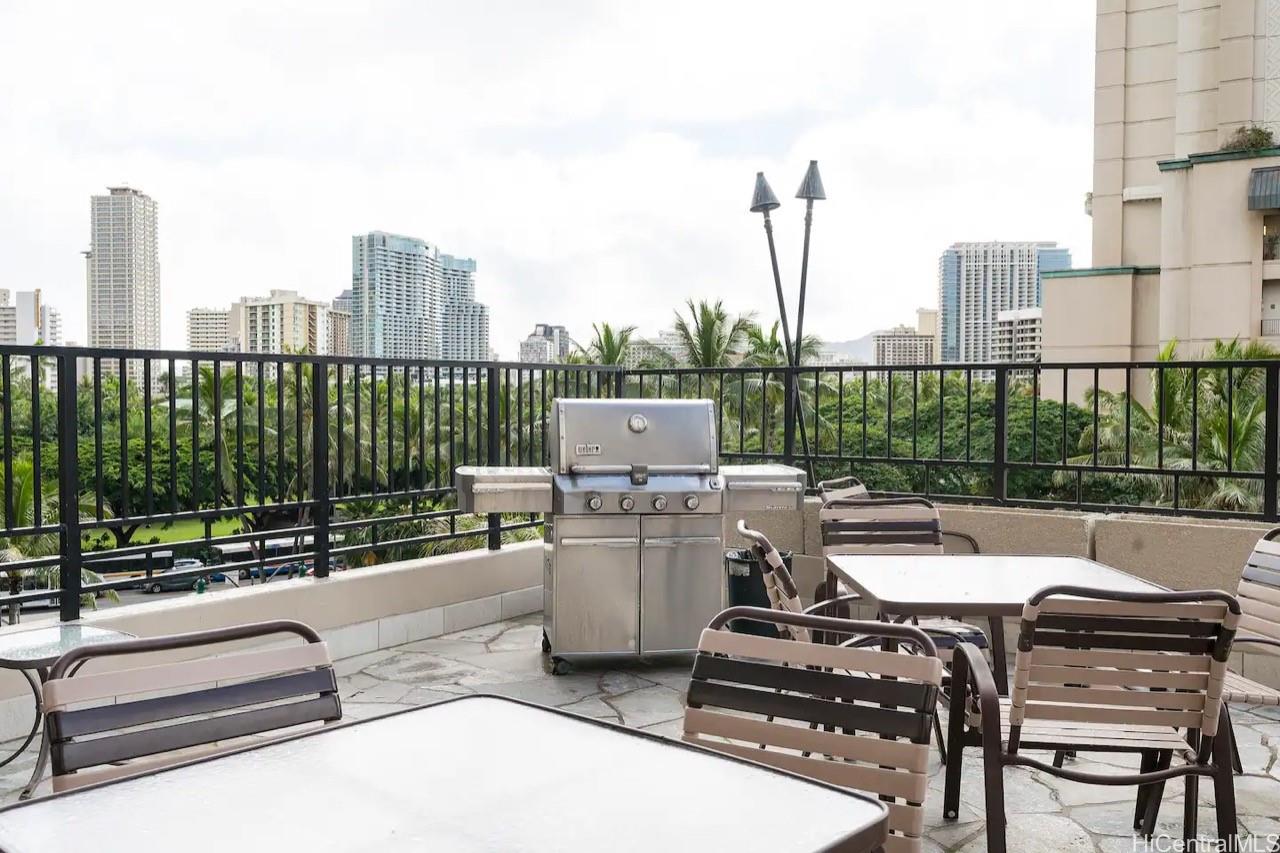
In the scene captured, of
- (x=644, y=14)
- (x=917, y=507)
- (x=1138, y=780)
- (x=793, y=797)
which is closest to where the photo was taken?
(x=793, y=797)

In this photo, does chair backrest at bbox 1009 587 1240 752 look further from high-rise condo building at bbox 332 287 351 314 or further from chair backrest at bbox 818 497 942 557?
high-rise condo building at bbox 332 287 351 314

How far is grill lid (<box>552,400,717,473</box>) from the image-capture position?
5.07 m

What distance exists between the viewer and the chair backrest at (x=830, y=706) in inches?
69.9

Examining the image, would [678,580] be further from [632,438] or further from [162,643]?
[162,643]

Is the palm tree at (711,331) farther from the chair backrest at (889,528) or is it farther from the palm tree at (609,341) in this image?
the chair backrest at (889,528)

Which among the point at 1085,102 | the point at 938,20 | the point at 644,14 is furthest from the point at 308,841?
the point at 1085,102

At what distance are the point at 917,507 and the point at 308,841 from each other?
3.59 metres

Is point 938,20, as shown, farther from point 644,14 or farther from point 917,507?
point 917,507

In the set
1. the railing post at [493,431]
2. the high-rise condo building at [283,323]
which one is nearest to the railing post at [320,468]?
the railing post at [493,431]

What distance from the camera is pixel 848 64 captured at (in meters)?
25.5

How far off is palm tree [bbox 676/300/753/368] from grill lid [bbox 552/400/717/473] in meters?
35.4

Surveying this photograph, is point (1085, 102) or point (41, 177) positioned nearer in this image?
point (1085, 102)

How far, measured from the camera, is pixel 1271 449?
15.9 ft

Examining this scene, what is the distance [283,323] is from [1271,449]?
49.3 meters
